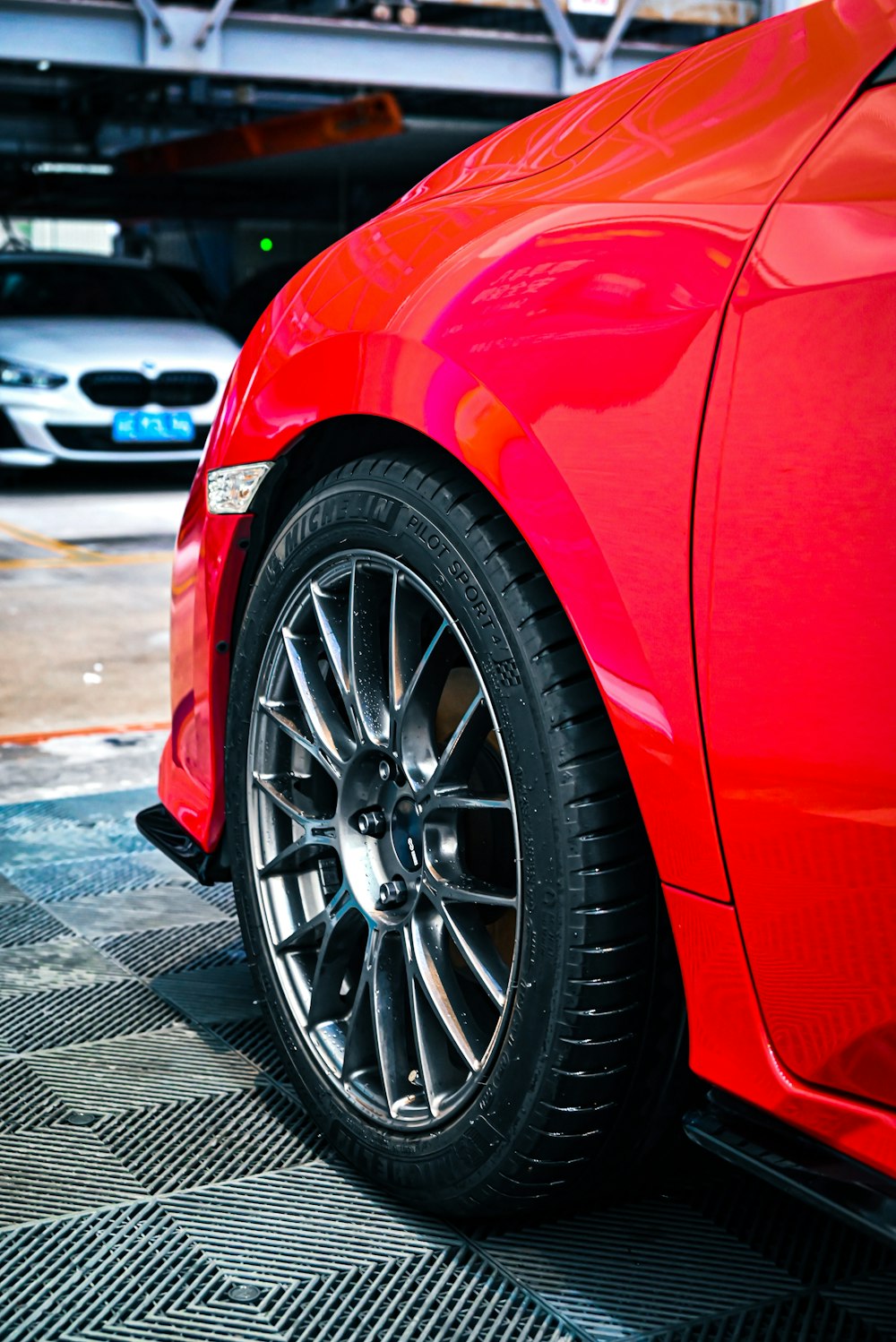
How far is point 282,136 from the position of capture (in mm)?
15094

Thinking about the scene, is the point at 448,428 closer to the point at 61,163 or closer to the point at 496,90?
the point at 496,90

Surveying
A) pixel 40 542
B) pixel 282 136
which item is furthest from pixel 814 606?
pixel 282 136

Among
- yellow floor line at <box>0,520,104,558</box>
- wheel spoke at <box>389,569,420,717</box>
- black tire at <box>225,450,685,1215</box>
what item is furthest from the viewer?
yellow floor line at <box>0,520,104,558</box>

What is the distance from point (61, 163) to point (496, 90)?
917 cm

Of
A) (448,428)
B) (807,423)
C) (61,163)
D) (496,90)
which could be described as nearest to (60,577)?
(448,428)

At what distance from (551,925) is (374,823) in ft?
1.39

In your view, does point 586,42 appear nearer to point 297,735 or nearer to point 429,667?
point 297,735

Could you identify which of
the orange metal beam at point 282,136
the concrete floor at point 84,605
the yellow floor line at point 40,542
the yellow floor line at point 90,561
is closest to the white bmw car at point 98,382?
the concrete floor at point 84,605

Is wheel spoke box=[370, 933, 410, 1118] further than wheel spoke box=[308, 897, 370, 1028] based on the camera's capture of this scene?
No

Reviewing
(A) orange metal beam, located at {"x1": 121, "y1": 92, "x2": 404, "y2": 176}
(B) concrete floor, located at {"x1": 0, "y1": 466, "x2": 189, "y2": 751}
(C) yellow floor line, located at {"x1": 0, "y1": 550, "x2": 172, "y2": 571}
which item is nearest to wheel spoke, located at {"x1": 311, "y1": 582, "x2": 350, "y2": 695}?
(B) concrete floor, located at {"x1": 0, "y1": 466, "x2": 189, "y2": 751}

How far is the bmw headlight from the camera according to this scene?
33.9 feet

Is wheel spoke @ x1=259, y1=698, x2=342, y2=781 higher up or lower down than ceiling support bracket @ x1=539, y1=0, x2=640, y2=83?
lower down

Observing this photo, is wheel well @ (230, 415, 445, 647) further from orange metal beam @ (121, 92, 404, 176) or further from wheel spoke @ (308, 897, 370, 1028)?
orange metal beam @ (121, 92, 404, 176)

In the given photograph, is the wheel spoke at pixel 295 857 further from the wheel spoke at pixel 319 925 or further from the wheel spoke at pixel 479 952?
the wheel spoke at pixel 479 952
